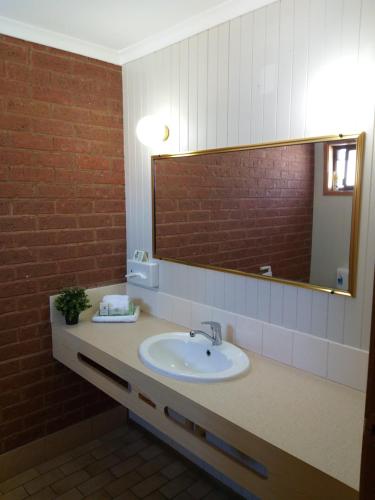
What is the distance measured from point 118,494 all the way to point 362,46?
234 cm

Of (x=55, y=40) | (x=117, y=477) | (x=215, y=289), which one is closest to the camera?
(x=215, y=289)

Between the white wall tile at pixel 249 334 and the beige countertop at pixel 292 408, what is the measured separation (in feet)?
0.14

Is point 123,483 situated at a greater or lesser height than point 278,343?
lesser

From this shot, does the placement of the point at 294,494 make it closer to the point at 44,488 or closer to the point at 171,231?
the point at 171,231

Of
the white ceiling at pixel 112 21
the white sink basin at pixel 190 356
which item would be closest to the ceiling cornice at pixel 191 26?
the white ceiling at pixel 112 21

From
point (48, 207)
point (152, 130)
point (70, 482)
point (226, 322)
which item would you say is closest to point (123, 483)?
point (70, 482)

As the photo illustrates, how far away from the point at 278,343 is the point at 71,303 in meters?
1.14

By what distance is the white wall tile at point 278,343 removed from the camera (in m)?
1.72

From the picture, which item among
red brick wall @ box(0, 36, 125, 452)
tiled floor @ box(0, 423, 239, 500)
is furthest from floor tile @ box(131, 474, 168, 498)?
red brick wall @ box(0, 36, 125, 452)

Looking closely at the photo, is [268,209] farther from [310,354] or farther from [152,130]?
[152,130]

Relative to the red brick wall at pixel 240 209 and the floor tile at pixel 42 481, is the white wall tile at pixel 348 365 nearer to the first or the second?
the red brick wall at pixel 240 209

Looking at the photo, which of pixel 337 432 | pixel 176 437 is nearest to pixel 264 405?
pixel 337 432

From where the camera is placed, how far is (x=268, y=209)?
5.78 ft

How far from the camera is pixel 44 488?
2.14 meters
